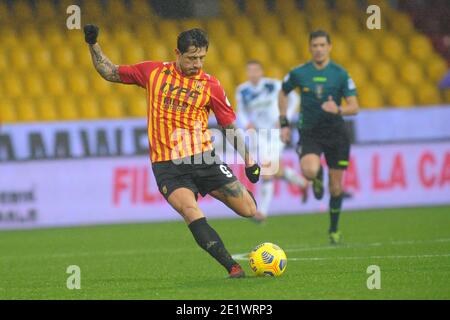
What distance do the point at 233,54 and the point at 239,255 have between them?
10.6m

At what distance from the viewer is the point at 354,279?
28.2ft

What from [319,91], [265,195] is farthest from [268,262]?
[265,195]

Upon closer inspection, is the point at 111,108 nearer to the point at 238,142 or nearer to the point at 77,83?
the point at 77,83

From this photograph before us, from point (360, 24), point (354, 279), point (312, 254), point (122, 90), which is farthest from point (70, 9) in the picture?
point (354, 279)

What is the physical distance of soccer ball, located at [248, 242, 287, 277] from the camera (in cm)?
895

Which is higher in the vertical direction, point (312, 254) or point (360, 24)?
point (360, 24)

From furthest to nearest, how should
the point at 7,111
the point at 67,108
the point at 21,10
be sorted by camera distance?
the point at 21,10
the point at 67,108
the point at 7,111

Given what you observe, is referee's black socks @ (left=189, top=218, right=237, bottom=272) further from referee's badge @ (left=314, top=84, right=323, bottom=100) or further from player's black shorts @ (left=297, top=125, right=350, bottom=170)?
referee's badge @ (left=314, top=84, right=323, bottom=100)

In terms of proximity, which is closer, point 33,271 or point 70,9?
point 33,271

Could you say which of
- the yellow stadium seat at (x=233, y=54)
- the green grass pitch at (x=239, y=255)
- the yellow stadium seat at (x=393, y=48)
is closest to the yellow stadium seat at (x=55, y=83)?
the yellow stadium seat at (x=233, y=54)

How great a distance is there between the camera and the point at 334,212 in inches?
489
